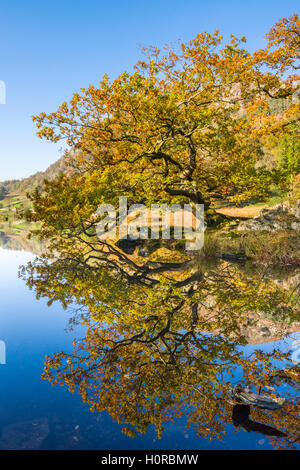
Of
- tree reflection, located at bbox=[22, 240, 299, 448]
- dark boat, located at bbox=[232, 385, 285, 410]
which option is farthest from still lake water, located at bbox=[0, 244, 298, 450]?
dark boat, located at bbox=[232, 385, 285, 410]

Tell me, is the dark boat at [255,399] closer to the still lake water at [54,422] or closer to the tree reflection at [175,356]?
the tree reflection at [175,356]

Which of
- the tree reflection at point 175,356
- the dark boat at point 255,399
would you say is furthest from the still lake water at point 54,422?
the dark boat at point 255,399

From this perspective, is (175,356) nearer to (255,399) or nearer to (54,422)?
(255,399)

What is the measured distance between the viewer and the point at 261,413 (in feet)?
8.92

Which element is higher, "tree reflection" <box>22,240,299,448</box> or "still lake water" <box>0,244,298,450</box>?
"tree reflection" <box>22,240,299,448</box>

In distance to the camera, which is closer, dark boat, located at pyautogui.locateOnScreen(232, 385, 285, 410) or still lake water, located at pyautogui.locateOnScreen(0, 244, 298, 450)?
still lake water, located at pyautogui.locateOnScreen(0, 244, 298, 450)

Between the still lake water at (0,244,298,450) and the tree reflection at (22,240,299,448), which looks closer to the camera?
the still lake water at (0,244,298,450)

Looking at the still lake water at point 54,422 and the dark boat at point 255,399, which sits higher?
the dark boat at point 255,399

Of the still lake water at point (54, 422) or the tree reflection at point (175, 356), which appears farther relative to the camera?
the tree reflection at point (175, 356)

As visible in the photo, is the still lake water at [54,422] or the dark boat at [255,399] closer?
the still lake water at [54,422]

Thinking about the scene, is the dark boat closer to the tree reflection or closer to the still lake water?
the tree reflection

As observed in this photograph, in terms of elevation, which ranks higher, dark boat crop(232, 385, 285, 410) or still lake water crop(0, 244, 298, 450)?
dark boat crop(232, 385, 285, 410)

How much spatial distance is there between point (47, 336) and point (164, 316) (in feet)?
6.65
